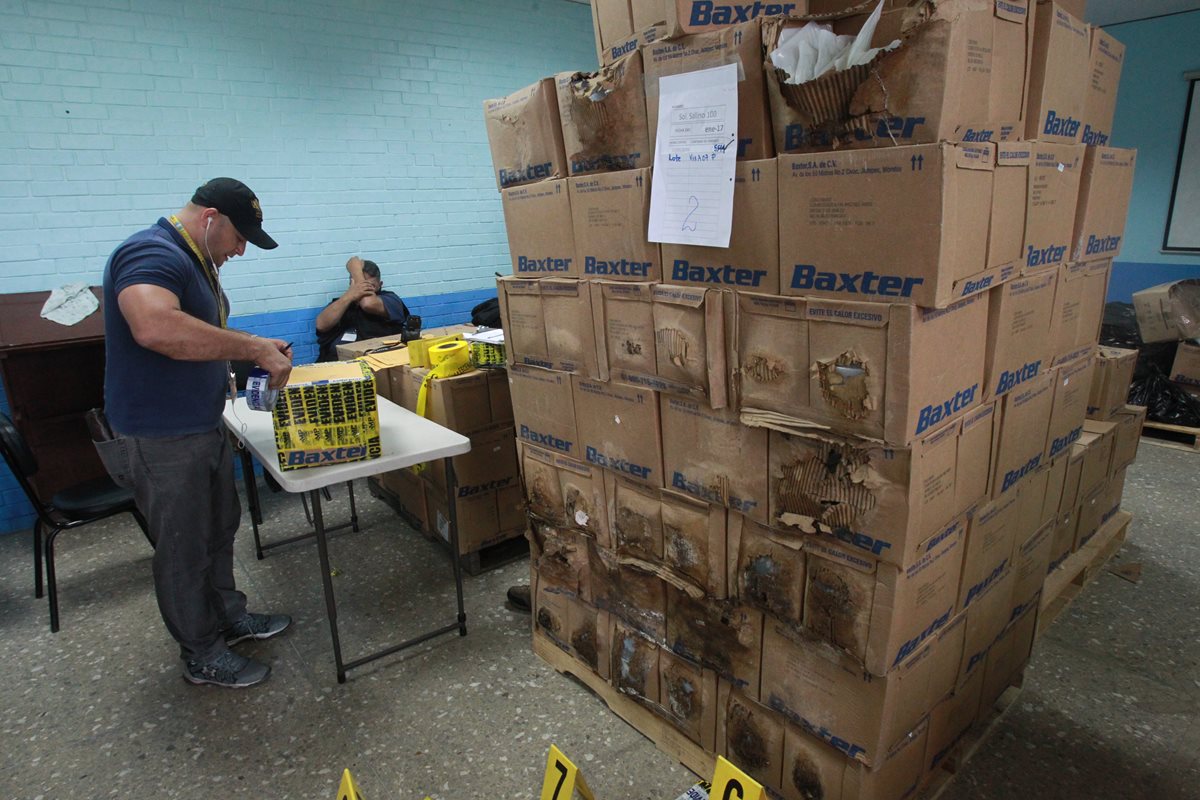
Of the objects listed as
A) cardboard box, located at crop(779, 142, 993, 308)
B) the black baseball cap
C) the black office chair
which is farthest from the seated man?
cardboard box, located at crop(779, 142, 993, 308)

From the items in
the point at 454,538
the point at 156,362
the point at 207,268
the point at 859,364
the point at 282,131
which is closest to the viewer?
the point at 859,364

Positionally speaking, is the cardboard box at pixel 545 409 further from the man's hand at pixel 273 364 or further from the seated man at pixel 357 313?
the seated man at pixel 357 313

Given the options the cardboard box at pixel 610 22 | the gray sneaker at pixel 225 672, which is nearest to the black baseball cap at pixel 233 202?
the cardboard box at pixel 610 22

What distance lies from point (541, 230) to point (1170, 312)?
4049 millimetres

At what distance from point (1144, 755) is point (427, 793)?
1900mm

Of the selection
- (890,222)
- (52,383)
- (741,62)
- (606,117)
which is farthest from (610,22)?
(52,383)

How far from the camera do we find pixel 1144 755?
68.5 inches

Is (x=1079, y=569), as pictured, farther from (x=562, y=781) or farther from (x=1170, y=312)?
(x=1170, y=312)

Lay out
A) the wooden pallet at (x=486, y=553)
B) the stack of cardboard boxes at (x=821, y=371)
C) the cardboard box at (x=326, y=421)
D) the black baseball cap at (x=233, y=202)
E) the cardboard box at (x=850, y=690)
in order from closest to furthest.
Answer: the stack of cardboard boxes at (x=821, y=371) → the cardboard box at (x=850, y=690) → the cardboard box at (x=326, y=421) → the black baseball cap at (x=233, y=202) → the wooden pallet at (x=486, y=553)

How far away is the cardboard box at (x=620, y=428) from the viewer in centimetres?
161

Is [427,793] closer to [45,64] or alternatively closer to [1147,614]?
[1147,614]

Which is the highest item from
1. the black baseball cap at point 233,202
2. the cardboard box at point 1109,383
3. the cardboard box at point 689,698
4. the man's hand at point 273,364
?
the black baseball cap at point 233,202

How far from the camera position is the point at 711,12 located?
1.30 m

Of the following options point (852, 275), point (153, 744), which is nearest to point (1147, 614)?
point (852, 275)
